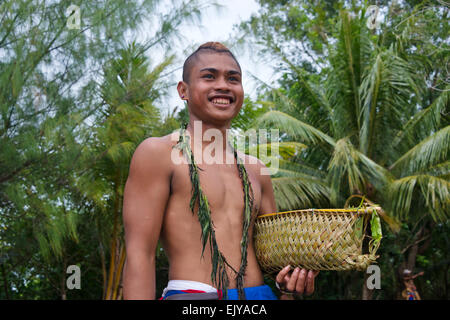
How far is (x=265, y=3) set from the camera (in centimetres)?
1438

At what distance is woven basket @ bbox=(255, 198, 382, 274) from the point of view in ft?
5.49

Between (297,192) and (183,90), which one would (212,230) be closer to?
(183,90)

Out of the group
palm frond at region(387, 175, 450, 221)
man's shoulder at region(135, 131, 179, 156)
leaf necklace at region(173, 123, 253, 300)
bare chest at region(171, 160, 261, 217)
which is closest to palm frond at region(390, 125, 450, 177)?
palm frond at region(387, 175, 450, 221)

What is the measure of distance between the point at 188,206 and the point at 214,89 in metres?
0.49

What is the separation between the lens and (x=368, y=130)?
8.48 metres

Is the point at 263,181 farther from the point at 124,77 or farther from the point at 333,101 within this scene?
the point at 333,101

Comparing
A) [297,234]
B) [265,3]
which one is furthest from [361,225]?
[265,3]

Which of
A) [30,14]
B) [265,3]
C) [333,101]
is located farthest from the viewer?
[265,3]

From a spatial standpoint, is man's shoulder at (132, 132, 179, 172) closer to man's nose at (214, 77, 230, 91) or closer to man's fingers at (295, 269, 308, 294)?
man's nose at (214, 77, 230, 91)

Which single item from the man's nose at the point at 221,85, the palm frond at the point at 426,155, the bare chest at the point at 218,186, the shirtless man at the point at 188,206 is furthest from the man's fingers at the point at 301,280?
the palm frond at the point at 426,155

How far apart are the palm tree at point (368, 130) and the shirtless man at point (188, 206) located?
17.6ft

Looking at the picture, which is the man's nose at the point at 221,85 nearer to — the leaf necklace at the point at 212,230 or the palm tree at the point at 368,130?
the leaf necklace at the point at 212,230
